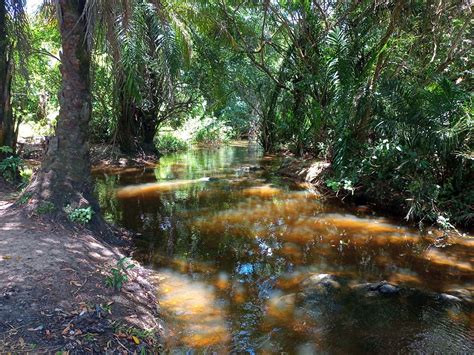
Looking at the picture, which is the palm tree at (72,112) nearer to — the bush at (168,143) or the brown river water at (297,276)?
the brown river water at (297,276)

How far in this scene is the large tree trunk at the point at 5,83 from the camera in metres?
6.79

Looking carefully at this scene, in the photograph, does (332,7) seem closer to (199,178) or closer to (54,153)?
(199,178)

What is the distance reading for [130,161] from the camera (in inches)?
597

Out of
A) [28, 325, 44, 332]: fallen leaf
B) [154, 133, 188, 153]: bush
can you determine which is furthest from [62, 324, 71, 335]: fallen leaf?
[154, 133, 188, 153]: bush

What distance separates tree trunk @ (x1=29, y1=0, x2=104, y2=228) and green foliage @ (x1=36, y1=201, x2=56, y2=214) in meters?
0.04

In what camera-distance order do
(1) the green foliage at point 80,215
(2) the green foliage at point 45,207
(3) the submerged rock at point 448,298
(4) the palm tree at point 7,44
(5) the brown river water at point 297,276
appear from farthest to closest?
(4) the palm tree at point 7,44, (1) the green foliage at point 80,215, (2) the green foliage at point 45,207, (3) the submerged rock at point 448,298, (5) the brown river water at point 297,276

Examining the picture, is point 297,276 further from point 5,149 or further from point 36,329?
point 5,149

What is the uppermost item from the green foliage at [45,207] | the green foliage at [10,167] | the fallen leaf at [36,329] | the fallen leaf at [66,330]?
the green foliage at [10,167]

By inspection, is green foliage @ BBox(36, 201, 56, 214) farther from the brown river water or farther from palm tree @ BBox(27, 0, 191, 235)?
the brown river water

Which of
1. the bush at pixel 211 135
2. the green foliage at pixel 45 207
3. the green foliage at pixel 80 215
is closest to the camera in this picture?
the green foliage at pixel 45 207

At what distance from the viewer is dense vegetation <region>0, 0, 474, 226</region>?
201 inches

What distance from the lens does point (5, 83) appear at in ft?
23.0

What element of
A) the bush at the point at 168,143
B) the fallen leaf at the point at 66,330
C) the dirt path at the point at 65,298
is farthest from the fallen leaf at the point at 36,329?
the bush at the point at 168,143

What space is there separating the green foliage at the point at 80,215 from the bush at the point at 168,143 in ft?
49.4
